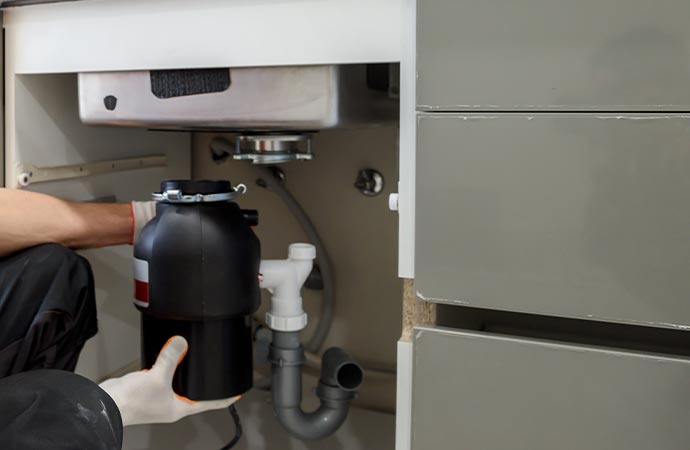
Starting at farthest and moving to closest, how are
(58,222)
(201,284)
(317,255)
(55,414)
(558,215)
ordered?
(317,255) < (58,222) < (201,284) < (558,215) < (55,414)

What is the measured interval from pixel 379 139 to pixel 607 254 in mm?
780

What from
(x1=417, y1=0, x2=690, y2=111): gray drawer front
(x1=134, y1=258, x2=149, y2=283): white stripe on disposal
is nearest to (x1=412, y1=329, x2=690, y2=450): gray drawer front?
(x1=417, y1=0, x2=690, y2=111): gray drawer front

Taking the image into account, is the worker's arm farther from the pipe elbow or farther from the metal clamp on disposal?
the pipe elbow

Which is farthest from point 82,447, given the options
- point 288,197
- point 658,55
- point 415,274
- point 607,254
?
point 288,197

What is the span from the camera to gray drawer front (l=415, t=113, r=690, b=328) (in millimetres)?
714

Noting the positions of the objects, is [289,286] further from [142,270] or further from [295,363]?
[142,270]

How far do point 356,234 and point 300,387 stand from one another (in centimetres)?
41

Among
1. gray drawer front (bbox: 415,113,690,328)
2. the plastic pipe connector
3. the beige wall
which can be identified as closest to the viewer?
gray drawer front (bbox: 415,113,690,328)

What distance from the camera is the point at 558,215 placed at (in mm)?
751

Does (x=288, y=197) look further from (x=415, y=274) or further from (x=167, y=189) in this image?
(x=415, y=274)

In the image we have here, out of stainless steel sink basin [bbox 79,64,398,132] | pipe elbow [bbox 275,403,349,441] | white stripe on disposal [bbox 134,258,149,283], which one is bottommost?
pipe elbow [bbox 275,403,349,441]

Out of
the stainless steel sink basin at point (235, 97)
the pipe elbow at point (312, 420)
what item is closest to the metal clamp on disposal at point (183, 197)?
the stainless steel sink basin at point (235, 97)

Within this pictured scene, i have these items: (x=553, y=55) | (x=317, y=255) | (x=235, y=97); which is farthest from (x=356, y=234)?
(x=553, y=55)

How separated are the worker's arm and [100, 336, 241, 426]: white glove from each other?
25cm
